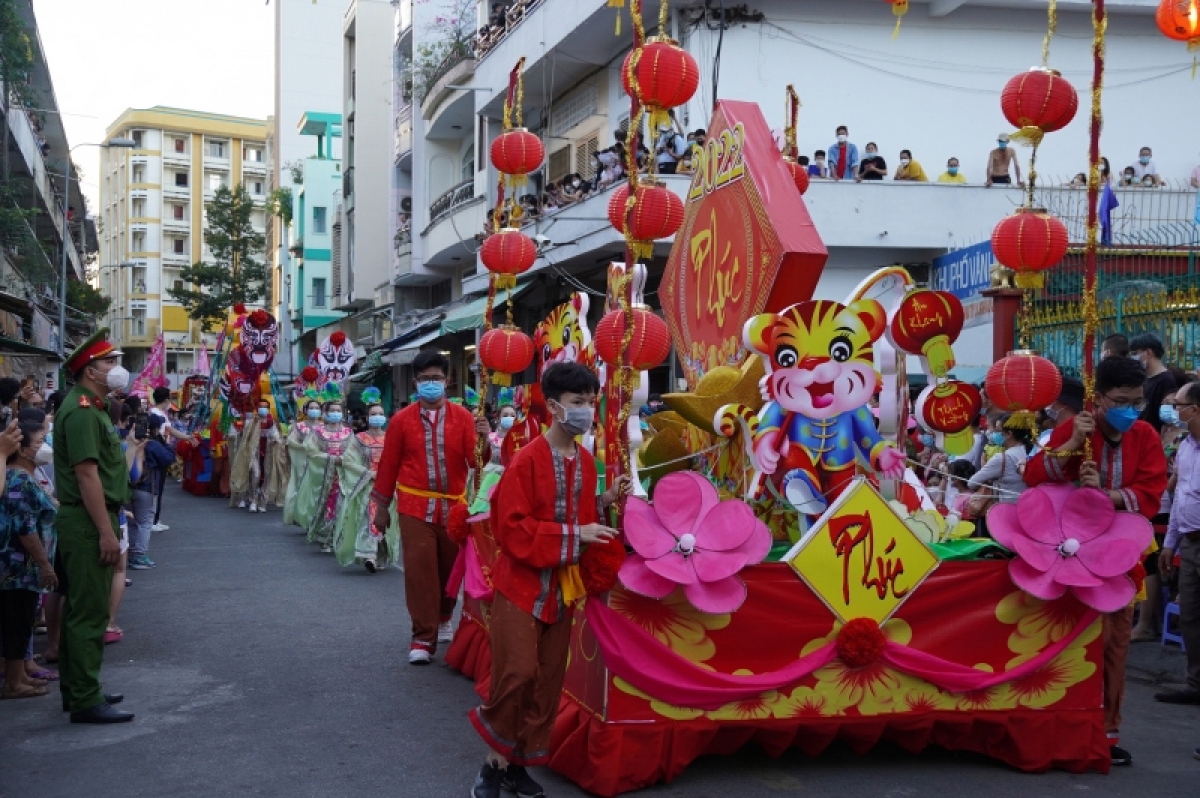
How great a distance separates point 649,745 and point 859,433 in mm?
1939

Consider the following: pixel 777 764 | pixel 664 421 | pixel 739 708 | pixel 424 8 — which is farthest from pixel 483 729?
pixel 424 8

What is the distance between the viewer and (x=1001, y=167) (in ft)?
57.5

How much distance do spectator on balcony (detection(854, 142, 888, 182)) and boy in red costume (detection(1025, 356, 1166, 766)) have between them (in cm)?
1288

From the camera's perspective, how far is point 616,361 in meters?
5.75

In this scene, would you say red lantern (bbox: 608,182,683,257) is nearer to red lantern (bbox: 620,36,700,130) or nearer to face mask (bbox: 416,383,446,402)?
red lantern (bbox: 620,36,700,130)

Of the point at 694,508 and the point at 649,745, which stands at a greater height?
the point at 694,508

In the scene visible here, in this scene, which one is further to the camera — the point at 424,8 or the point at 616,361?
the point at 424,8

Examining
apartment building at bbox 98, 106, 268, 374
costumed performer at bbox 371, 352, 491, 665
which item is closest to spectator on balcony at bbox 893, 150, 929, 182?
costumed performer at bbox 371, 352, 491, 665

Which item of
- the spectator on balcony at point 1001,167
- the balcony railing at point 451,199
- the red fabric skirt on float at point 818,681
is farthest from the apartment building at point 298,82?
the red fabric skirt on float at point 818,681

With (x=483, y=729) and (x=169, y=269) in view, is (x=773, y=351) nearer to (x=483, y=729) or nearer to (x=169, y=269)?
(x=483, y=729)

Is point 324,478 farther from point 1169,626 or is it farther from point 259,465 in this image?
point 1169,626

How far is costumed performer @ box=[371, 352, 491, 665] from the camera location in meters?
7.70

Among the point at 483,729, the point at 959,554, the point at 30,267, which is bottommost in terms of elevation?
the point at 483,729

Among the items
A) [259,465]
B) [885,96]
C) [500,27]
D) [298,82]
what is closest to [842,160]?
[885,96]
